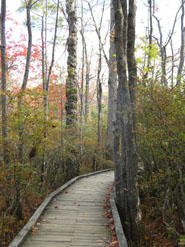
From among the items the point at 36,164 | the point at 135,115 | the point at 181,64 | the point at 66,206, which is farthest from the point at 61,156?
the point at 181,64

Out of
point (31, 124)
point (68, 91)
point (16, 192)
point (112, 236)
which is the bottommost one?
point (112, 236)

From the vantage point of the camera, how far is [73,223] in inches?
217

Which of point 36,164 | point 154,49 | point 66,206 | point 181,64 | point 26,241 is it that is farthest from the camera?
point 181,64

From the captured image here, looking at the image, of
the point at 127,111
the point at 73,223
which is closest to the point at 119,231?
the point at 73,223

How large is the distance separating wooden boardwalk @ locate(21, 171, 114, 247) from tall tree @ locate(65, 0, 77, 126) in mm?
3837

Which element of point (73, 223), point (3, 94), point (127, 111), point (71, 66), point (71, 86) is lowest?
point (73, 223)

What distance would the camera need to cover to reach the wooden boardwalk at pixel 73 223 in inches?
180

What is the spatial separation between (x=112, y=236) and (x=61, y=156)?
15.8 feet

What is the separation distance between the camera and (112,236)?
4855 millimetres

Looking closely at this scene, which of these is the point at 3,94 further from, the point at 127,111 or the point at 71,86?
the point at 71,86

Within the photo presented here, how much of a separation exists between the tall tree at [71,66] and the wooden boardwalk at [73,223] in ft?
12.6

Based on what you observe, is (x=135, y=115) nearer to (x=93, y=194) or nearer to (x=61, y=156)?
(x=93, y=194)

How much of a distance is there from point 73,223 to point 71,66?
24.6 feet

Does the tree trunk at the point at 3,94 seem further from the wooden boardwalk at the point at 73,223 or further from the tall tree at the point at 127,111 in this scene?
the tall tree at the point at 127,111
